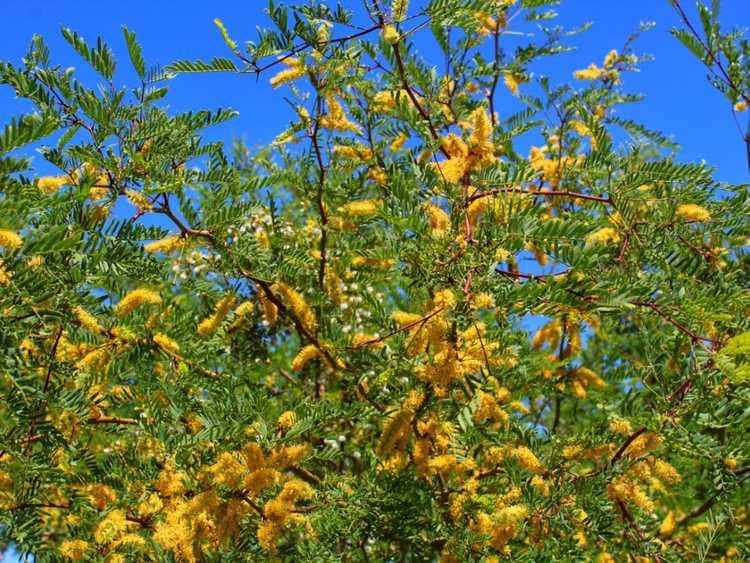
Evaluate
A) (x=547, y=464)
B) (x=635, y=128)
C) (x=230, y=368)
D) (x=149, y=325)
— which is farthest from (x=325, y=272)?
(x=635, y=128)

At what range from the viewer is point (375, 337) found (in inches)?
86.8

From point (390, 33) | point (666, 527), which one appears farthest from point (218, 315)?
point (666, 527)

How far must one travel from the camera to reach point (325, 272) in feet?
10.5

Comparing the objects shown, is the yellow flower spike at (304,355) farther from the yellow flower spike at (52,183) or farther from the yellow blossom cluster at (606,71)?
the yellow blossom cluster at (606,71)

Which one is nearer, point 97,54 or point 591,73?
point 97,54

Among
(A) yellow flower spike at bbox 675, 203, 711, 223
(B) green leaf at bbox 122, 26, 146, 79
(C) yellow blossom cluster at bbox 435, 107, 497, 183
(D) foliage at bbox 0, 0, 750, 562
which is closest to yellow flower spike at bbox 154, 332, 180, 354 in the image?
(D) foliage at bbox 0, 0, 750, 562

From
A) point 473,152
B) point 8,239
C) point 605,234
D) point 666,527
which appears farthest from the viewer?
point 666,527

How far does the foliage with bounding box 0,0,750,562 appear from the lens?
5.83ft

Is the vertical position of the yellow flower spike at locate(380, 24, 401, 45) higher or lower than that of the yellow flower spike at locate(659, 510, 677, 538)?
higher

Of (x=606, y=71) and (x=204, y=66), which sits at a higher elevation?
(x=606, y=71)

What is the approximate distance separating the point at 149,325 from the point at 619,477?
170 cm

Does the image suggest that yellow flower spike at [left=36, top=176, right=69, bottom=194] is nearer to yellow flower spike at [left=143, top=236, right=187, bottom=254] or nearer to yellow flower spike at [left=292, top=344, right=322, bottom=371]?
yellow flower spike at [left=143, top=236, right=187, bottom=254]

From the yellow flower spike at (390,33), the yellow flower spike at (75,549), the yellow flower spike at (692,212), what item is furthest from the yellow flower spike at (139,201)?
the yellow flower spike at (692,212)

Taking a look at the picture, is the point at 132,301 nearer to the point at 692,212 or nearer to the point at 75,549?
the point at 75,549
